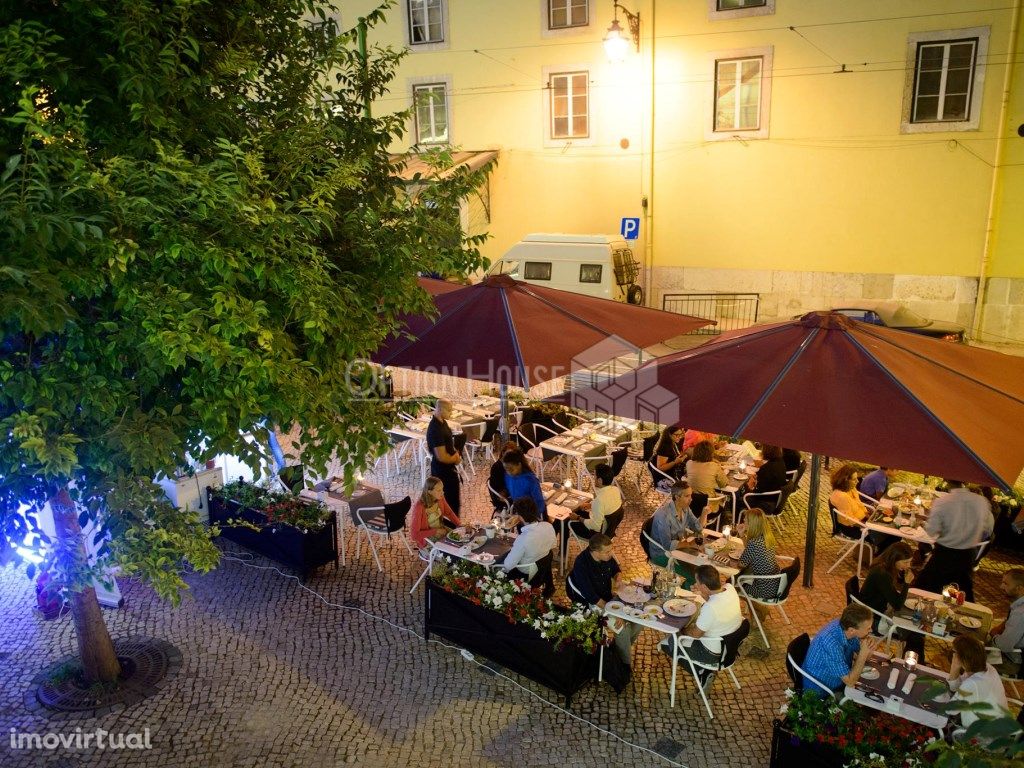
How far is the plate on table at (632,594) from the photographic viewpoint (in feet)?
21.7

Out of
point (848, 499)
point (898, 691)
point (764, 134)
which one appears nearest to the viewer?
point (898, 691)

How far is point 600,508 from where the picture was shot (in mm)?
8203

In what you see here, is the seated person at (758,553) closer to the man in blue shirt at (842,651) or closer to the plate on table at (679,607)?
the plate on table at (679,607)

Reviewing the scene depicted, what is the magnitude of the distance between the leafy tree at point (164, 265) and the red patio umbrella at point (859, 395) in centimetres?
254

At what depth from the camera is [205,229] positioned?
4535 mm

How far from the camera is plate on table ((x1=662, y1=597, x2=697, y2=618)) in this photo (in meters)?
6.43

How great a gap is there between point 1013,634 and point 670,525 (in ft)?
9.68

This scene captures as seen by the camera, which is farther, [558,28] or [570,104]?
[570,104]

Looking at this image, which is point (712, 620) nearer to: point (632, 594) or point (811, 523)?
point (632, 594)

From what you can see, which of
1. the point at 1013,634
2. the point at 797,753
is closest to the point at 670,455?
the point at 1013,634

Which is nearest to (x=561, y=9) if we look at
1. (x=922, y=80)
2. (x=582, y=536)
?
(x=922, y=80)

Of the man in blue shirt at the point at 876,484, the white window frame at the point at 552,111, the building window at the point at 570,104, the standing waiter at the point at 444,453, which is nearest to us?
the man in blue shirt at the point at 876,484

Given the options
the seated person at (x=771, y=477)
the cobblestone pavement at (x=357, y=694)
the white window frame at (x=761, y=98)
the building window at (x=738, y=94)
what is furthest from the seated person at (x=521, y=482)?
the building window at (x=738, y=94)

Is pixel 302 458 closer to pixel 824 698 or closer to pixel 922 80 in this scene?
pixel 824 698
